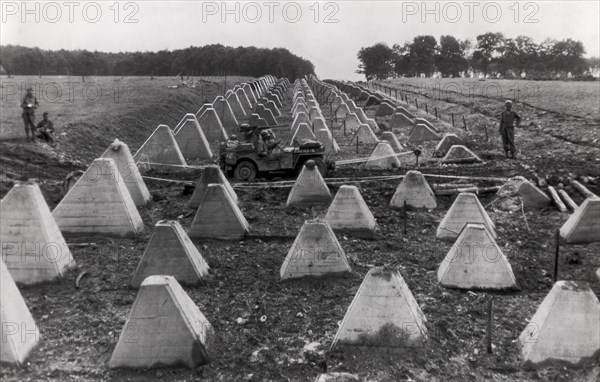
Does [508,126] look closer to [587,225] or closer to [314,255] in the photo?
[587,225]

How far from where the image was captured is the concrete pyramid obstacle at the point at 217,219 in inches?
382

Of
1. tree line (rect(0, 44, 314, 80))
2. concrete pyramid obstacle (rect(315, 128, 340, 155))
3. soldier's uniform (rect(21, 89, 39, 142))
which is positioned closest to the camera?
soldier's uniform (rect(21, 89, 39, 142))

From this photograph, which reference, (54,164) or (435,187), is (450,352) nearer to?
(435,187)

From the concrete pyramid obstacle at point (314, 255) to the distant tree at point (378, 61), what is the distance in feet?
276

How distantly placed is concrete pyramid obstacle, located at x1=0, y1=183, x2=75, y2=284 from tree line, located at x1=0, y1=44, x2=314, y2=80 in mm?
37905

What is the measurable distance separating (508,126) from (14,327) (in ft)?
44.4

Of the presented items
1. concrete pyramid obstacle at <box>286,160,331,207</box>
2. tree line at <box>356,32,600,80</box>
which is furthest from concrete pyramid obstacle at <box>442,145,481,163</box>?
tree line at <box>356,32,600,80</box>

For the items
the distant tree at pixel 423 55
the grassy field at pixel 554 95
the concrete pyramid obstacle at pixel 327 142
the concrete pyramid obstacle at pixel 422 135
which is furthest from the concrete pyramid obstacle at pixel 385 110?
the distant tree at pixel 423 55

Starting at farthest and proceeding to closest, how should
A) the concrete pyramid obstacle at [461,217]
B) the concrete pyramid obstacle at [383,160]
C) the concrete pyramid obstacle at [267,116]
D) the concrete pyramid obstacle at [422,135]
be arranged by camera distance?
the concrete pyramid obstacle at [267,116] < the concrete pyramid obstacle at [422,135] < the concrete pyramid obstacle at [383,160] < the concrete pyramid obstacle at [461,217]

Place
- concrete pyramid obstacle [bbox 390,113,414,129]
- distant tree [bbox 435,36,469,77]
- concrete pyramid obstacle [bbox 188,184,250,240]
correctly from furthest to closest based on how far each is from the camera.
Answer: distant tree [bbox 435,36,469,77] → concrete pyramid obstacle [bbox 390,113,414,129] → concrete pyramid obstacle [bbox 188,184,250,240]

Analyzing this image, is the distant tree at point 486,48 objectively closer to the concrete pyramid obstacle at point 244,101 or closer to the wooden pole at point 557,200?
the concrete pyramid obstacle at point 244,101

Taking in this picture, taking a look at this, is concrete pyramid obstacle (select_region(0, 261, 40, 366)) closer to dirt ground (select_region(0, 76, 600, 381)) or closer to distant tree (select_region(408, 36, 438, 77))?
dirt ground (select_region(0, 76, 600, 381))

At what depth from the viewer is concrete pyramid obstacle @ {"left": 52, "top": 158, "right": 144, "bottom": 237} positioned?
32.0 ft

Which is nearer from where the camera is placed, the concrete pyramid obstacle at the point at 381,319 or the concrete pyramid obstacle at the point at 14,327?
the concrete pyramid obstacle at the point at 14,327
